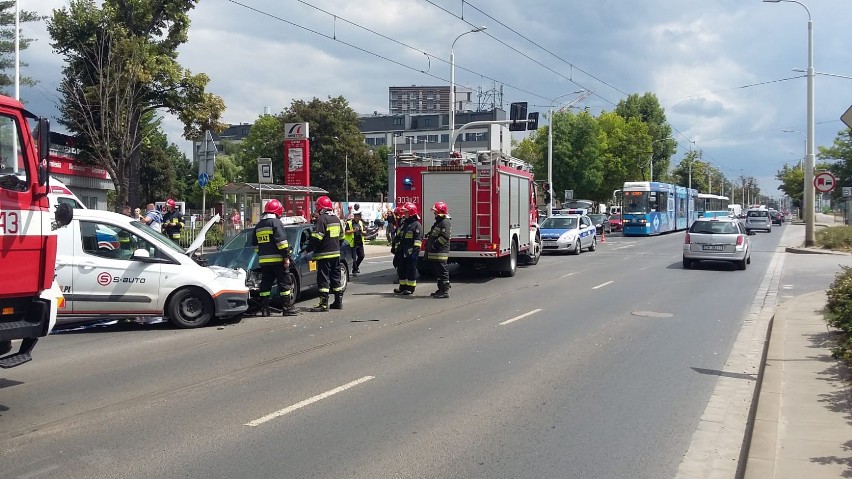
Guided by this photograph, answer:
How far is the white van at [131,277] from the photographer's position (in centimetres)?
1012

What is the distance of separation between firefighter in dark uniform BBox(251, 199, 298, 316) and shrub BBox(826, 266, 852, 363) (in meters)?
7.68

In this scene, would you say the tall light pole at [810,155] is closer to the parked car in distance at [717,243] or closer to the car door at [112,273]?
the parked car in distance at [717,243]

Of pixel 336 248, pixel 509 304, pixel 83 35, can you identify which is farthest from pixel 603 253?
pixel 83 35

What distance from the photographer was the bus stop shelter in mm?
26378

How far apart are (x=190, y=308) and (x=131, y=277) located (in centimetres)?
96

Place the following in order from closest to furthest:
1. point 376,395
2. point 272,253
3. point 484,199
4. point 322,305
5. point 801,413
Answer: point 801,413, point 376,395, point 272,253, point 322,305, point 484,199

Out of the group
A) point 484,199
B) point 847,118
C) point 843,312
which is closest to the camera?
point 843,312

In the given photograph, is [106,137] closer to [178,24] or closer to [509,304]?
[178,24]

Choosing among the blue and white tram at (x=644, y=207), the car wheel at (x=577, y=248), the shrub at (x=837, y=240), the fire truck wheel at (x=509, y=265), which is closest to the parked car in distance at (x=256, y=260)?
the fire truck wheel at (x=509, y=265)

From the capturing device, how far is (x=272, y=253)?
37.9 ft

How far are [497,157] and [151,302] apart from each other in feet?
31.6

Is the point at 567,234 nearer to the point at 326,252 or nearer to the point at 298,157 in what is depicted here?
the point at 298,157

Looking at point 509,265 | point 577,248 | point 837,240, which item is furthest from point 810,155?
point 509,265

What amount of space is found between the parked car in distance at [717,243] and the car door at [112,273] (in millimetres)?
15701
